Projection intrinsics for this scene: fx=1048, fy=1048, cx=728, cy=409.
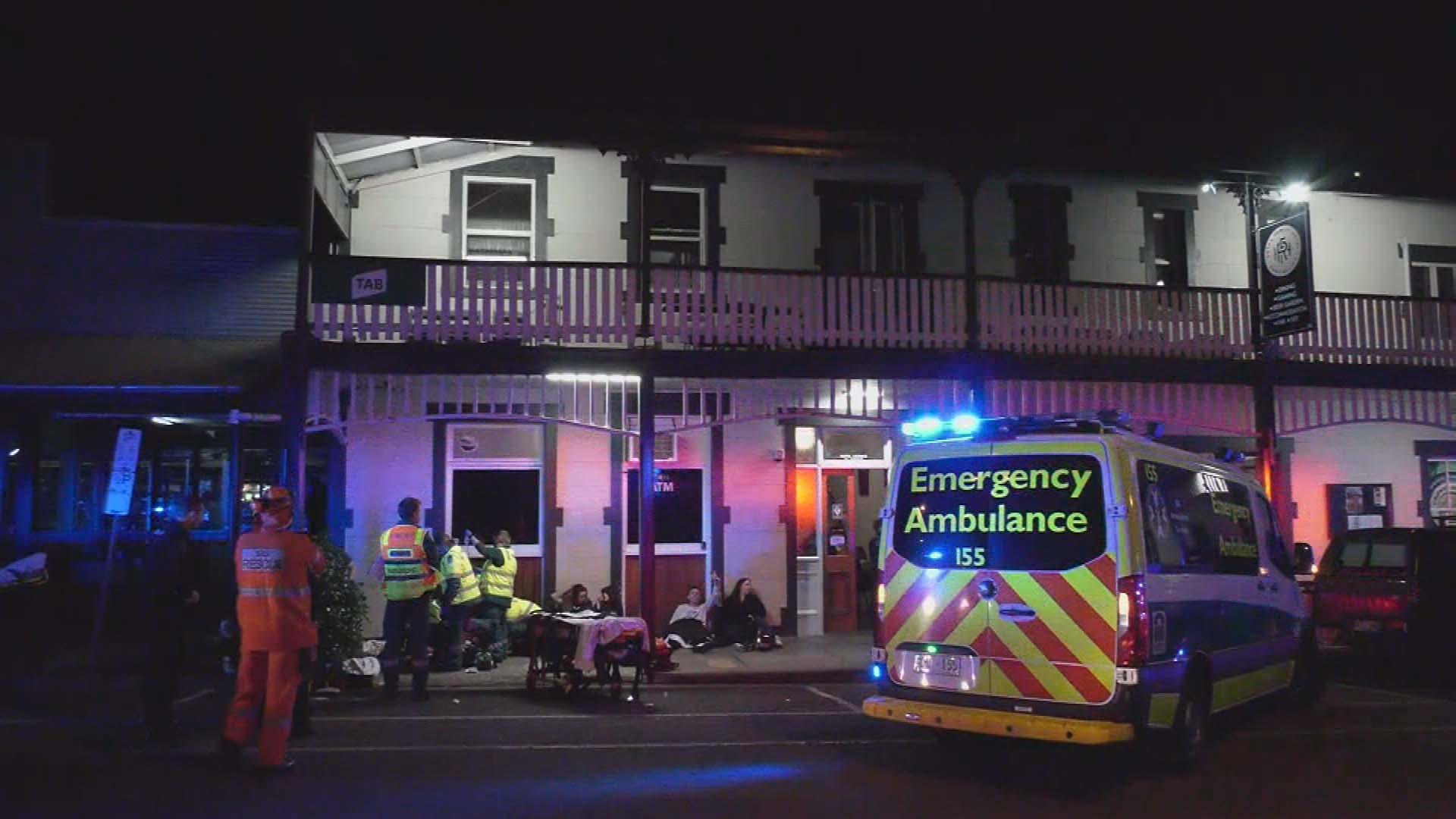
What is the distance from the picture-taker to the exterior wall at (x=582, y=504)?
13531mm

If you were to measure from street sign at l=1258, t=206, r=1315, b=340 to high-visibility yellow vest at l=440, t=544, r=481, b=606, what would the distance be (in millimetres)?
10385

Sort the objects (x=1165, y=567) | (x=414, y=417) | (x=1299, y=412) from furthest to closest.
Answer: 1. (x=1299, y=412)
2. (x=414, y=417)
3. (x=1165, y=567)

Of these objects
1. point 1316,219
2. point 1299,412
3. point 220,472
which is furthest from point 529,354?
point 1316,219

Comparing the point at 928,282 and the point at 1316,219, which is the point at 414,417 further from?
the point at 1316,219

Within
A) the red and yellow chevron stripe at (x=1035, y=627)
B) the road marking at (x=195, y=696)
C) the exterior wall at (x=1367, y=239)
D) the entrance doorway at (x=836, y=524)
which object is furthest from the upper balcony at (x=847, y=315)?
the red and yellow chevron stripe at (x=1035, y=627)

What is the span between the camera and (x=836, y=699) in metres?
10.3

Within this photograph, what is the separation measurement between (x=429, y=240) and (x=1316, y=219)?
1329 centimetres

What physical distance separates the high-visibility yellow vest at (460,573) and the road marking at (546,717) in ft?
6.89

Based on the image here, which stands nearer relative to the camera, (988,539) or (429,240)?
(988,539)

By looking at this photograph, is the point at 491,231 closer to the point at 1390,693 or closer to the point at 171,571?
the point at 171,571

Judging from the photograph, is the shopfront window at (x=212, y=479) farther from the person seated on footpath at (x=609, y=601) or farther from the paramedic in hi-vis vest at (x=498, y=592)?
the person seated on footpath at (x=609, y=601)

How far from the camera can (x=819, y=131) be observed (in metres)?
12.4

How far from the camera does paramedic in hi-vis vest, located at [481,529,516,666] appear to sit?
38.0 feet

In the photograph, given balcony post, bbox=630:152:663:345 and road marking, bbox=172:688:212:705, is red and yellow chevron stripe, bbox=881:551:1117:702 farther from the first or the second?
road marking, bbox=172:688:212:705
